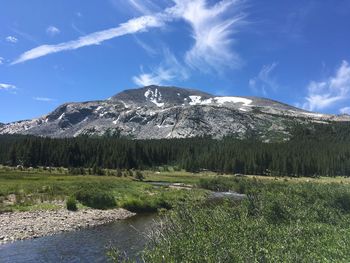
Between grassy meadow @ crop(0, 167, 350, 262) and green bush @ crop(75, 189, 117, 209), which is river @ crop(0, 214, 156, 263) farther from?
green bush @ crop(75, 189, 117, 209)

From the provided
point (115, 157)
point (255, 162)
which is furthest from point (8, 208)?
point (255, 162)

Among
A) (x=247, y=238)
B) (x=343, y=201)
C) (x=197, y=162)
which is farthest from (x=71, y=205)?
(x=197, y=162)

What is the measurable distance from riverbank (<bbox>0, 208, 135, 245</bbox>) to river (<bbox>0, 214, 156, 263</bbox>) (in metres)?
1.61

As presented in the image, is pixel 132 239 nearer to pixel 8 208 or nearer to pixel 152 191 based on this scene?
pixel 8 208

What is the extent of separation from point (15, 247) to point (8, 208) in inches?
727

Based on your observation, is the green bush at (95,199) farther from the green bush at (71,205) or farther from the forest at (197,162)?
the forest at (197,162)

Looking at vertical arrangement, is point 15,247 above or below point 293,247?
below

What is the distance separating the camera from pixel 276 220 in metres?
34.5

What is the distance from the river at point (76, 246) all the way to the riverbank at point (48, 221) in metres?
1.61

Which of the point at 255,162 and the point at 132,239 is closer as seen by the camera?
the point at 132,239

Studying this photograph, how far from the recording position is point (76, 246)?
1427 inches

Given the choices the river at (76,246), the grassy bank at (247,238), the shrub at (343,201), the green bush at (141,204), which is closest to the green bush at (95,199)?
the green bush at (141,204)

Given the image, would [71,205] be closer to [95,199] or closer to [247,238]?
[95,199]

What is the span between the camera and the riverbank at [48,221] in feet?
131
